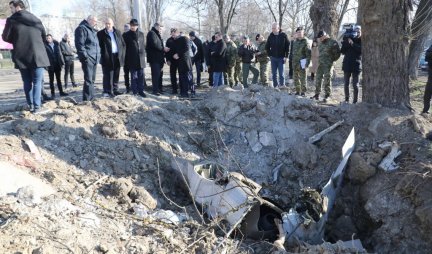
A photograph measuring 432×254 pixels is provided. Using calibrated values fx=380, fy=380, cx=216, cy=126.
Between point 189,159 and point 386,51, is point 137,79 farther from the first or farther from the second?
point 386,51

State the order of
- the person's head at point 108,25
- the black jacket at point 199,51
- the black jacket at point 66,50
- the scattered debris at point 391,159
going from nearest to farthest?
the scattered debris at point 391,159 < the person's head at point 108,25 < the black jacket at point 66,50 < the black jacket at point 199,51

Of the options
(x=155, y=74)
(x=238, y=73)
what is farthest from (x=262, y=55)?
(x=155, y=74)

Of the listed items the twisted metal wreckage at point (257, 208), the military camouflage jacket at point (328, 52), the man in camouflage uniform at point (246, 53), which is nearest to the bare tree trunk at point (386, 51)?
the military camouflage jacket at point (328, 52)

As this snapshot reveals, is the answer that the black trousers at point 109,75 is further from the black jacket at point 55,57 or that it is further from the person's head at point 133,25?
the black jacket at point 55,57

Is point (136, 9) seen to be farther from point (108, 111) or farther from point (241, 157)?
point (241, 157)

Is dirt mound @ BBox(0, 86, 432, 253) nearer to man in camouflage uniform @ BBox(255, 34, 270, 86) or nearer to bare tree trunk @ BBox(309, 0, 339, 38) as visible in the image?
man in camouflage uniform @ BBox(255, 34, 270, 86)

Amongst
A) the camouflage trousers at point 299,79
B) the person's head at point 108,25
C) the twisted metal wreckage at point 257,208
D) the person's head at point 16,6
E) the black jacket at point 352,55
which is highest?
the person's head at point 16,6

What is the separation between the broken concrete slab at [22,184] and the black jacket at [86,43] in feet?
9.58

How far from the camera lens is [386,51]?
21.3 feet

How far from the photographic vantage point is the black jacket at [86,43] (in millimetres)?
6926

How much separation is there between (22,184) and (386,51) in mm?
5890

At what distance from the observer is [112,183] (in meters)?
5.08

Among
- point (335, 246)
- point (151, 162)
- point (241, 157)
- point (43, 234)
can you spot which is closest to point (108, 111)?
point (151, 162)

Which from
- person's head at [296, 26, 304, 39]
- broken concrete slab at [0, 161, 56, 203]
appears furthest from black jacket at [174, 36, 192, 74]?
broken concrete slab at [0, 161, 56, 203]
